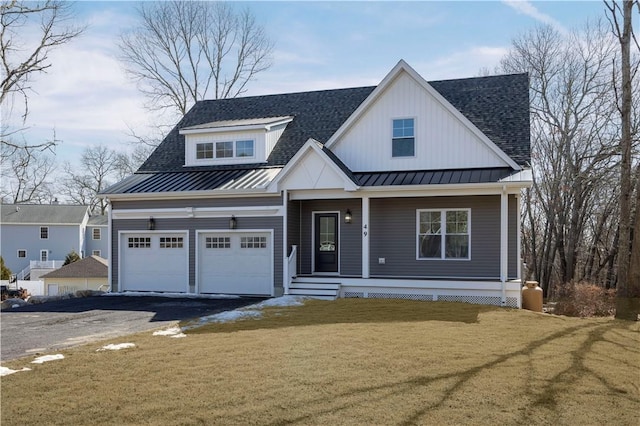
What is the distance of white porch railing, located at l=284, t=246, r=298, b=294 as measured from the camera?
16.6 m

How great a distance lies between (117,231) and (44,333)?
839cm

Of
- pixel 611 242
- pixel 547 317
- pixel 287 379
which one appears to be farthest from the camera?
pixel 611 242

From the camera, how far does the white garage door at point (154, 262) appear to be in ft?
60.1

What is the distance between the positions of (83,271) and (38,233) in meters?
14.4

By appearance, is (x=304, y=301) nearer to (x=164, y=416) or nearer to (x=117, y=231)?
(x=117, y=231)

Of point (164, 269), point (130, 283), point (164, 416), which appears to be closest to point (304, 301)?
point (164, 269)

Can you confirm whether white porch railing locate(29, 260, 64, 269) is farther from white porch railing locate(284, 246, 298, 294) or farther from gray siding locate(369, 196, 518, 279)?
gray siding locate(369, 196, 518, 279)

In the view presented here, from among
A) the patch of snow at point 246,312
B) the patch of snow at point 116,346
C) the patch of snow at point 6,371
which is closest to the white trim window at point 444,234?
the patch of snow at point 246,312

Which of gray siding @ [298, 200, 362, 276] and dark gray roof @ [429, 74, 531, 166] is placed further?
gray siding @ [298, 200, 362, 276]

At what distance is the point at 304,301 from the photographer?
15164mm

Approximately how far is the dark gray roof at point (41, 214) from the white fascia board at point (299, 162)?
127 ft

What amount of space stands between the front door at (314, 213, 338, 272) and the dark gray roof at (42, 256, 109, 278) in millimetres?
24968

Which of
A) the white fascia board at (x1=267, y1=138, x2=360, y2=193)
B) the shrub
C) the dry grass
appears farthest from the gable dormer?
the shrub

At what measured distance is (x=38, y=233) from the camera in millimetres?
49469
